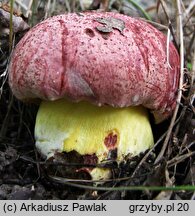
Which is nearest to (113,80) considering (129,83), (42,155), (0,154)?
(129,83)

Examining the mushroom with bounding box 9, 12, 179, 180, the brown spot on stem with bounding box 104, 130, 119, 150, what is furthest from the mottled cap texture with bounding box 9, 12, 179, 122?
the brown spot on stem with bounding box 104, 130, 119, 150

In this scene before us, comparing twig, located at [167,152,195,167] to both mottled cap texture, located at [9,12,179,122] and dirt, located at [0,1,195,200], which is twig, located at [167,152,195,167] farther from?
mottled cap texture, located at [9,12,179,122]

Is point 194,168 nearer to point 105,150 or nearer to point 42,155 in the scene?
point 105,150

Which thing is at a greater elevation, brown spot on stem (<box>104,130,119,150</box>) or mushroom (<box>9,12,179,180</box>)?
mushroom (<box>9,12,179,180</box>)

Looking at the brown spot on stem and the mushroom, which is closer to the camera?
the mushroom

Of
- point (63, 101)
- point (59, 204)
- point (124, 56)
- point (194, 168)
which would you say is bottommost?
point (59, 204)

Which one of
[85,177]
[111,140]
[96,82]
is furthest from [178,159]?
[96,82]

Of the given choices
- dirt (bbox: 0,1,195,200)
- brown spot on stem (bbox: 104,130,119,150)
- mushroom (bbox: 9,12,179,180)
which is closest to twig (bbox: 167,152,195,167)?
dirt (bbox: 0,1,195,200)
